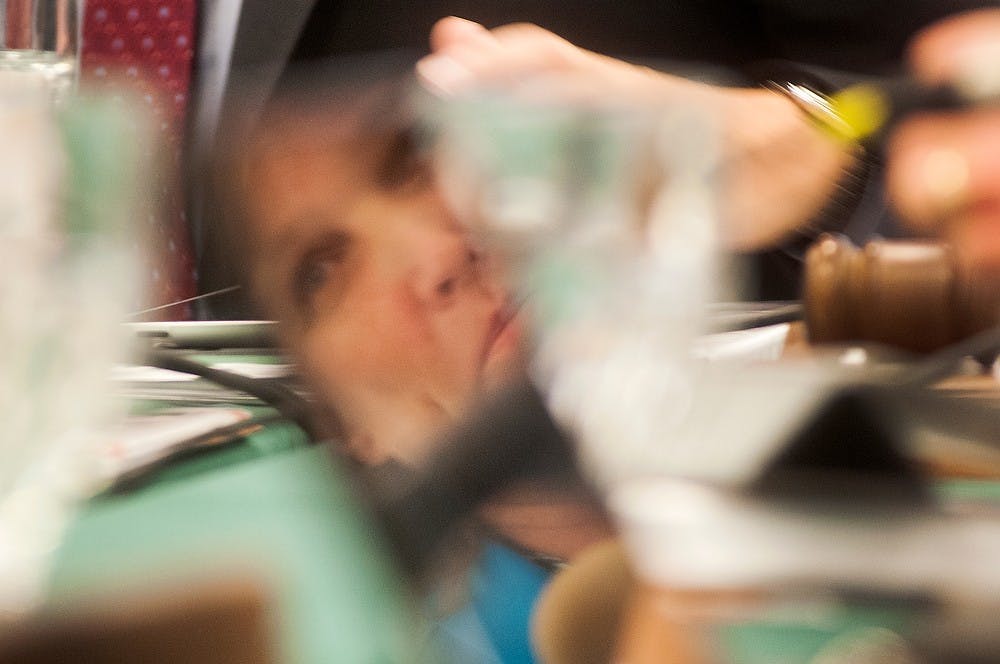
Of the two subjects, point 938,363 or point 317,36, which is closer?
point 938,363

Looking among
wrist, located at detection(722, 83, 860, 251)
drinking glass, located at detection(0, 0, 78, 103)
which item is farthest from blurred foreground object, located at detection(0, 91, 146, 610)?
wrist, located at detection(722, 83, 860, 251)

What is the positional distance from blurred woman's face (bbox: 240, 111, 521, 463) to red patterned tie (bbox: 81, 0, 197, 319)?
0.13 feet

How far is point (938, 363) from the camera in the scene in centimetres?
22

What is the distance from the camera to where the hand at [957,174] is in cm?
23

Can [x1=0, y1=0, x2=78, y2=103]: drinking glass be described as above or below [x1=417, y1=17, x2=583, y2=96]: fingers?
below

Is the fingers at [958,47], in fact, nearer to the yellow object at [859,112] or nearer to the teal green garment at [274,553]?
the yellow object at [859,112]

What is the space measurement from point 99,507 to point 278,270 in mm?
79

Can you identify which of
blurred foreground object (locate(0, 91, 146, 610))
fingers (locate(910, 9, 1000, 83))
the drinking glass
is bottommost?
blurred foreground object (locate(0, 91, 146, 610))

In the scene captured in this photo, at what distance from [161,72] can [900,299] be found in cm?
25

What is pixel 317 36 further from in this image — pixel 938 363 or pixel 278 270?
pixel 938 363

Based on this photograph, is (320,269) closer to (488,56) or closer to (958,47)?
(488,56)

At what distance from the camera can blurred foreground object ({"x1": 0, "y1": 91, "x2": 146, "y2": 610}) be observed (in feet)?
0.66

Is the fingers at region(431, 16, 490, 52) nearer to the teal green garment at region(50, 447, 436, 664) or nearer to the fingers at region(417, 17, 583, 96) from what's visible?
the fingers at region(417, 17, 583, 96)

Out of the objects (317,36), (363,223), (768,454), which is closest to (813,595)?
(768,454)
